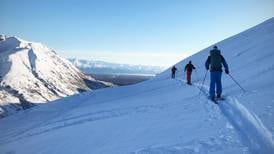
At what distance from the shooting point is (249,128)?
11.3 metres

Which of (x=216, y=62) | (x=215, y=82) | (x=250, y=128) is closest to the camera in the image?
(x=250, y=128)

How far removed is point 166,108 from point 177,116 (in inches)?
113

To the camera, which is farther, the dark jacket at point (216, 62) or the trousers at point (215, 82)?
the dark jacket at point (216, 62)

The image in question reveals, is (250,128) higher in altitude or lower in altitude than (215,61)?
lower

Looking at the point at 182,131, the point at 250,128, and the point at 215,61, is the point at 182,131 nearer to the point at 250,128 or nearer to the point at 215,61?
the point at 250,128

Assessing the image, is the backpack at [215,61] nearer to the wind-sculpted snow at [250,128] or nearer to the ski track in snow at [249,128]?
the ski track in snow at [249,128]

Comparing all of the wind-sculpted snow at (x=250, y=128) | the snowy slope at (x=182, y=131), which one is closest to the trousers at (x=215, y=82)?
the snowy slope at (x=182, y=131)

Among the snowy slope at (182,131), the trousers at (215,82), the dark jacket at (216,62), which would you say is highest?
the dark jacket at (216,62)

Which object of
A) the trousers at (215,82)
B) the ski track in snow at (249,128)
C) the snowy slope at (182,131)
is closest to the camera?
the ski track in snow at (249,128)

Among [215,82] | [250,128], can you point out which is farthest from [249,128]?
[215,82]

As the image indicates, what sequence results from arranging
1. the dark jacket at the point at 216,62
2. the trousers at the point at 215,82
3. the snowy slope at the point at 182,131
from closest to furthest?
the snowy slope at the point at 182,131 → the trousers at the point at 215,82 → the dark jacket at the point at 216,62

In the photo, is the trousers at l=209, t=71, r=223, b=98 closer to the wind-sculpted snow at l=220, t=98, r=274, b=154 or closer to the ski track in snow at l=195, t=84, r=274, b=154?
the ski track in snow at l=195, t=84, r=274, b=154

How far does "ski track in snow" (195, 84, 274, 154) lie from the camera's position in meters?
9.51

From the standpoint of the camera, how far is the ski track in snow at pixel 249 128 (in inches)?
374
